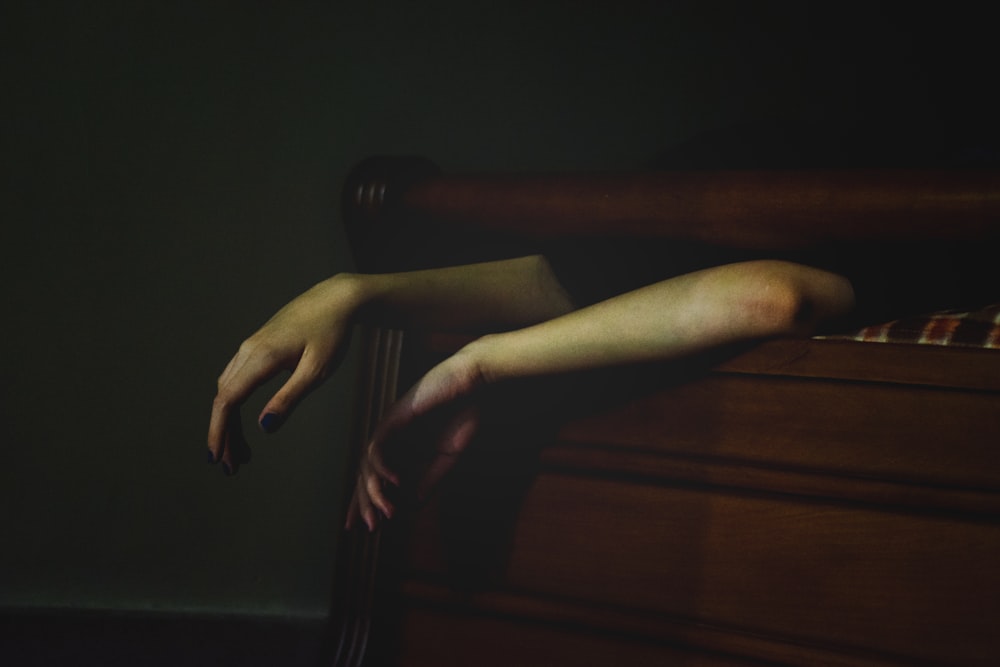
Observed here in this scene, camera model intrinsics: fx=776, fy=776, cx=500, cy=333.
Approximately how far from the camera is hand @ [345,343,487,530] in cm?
68

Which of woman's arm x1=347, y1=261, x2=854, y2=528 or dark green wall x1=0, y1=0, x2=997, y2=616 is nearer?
woman's arm x1=347, y1=261, x2=854, y2=528

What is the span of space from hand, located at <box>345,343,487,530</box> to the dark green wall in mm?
341

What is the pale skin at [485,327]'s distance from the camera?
0.62 m

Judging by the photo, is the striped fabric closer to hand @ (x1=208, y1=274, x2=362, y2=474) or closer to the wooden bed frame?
the wooden bed frame

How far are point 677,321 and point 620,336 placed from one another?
5 centimetres

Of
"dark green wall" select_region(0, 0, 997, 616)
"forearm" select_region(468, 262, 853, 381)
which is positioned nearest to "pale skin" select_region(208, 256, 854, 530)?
"forearm" select_region(468, 262, 853, 381)

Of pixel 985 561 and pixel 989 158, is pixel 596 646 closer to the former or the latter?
pixel 985 561

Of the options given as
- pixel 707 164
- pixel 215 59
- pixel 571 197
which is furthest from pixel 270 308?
pixel 707 164

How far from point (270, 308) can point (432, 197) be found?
0.34 metres

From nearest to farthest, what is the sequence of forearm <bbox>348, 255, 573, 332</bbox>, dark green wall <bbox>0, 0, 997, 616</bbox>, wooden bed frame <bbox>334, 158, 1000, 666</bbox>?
wooden bed frame <bbox>334, 158, 1000, 666</bbox> < forearm <bbox>348, 255, 573, 332</bbox> < dark green wall <bbox>0, 0, 997, 616</bbox>

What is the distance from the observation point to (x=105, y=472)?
964 mm

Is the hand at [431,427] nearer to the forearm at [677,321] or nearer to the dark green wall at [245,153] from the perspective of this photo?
the forearm at [677,321]

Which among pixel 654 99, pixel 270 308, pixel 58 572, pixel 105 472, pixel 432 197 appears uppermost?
pixel 654 99

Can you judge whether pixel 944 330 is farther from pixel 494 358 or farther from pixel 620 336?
pixel 494 358
